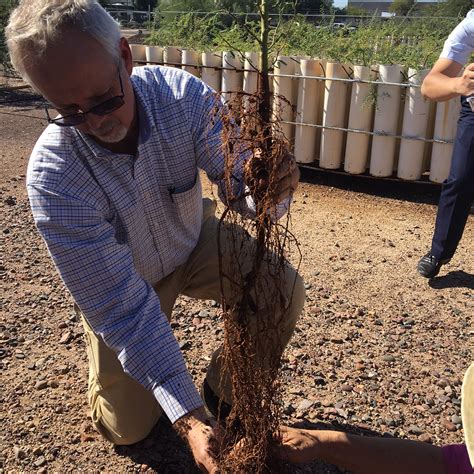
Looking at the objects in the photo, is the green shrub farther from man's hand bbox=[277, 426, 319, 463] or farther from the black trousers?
man's hand bbox=[277, 426, 319, 463]

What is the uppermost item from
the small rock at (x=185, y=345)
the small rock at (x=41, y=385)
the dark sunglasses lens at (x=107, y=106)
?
the dark sunglasses lens at (x=107, y=106)

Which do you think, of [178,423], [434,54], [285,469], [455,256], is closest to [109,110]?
[178,423]

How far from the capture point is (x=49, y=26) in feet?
5.43

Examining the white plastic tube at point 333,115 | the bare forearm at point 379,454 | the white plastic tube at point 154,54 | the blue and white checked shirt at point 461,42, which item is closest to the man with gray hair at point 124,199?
the bare forearm at point 379,454

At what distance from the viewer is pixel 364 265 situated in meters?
3.83

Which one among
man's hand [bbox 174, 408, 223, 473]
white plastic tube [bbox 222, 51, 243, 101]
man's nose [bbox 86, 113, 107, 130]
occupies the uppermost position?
man's nose [bbox 86, 113, 107, 130]

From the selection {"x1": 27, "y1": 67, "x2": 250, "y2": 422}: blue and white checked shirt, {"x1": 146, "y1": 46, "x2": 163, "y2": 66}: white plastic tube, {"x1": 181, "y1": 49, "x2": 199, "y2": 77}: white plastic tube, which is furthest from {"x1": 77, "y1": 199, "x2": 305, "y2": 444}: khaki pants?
{"x1": 146, "y1": 46, "x2": 163, "y2": 66}: white plastic tube

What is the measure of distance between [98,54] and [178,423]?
3.60 feet

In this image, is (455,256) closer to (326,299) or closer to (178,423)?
(326,299)

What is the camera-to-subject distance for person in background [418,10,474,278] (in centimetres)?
314

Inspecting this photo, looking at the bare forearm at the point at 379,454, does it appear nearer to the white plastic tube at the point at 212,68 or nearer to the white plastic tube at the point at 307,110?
the white plastic tube at the point at 307,110

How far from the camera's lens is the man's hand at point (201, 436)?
65.4 inches

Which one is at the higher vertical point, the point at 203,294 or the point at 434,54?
the point at 434,54

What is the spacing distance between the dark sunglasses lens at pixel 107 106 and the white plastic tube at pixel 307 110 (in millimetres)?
3540
